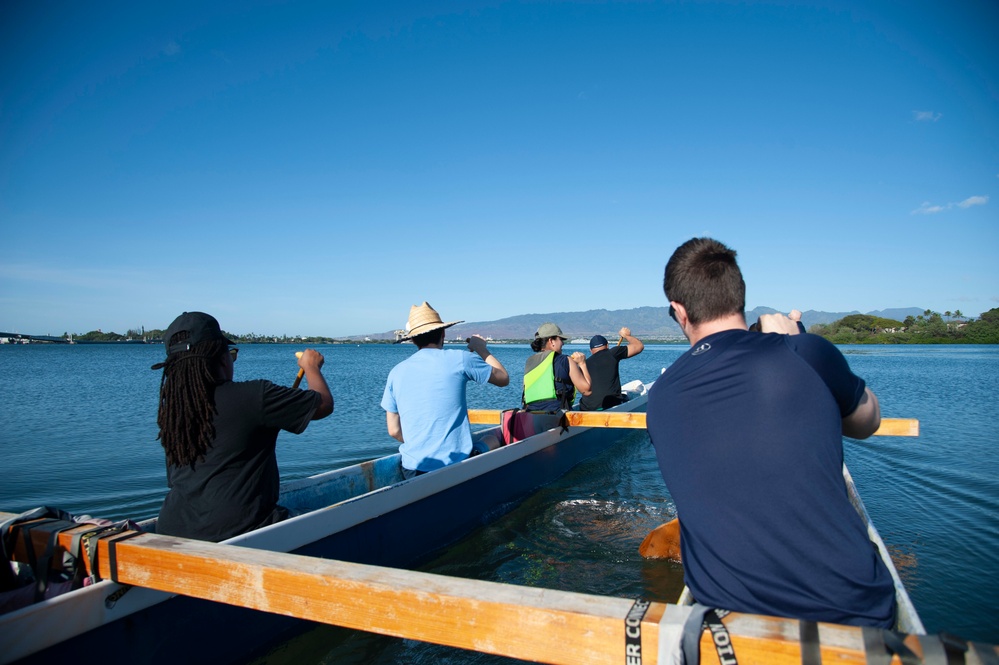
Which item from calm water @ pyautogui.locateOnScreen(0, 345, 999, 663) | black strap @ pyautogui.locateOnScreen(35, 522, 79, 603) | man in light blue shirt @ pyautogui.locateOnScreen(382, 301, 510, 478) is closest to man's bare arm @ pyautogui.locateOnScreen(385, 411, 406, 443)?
man in light blue shirt @ pyautogui.locateOnScreen(382, 301, 510, 478)

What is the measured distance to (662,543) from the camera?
5.03m

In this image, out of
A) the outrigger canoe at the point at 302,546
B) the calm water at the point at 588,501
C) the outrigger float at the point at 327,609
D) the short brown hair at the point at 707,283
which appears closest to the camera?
the outrigger float at the point at 327,609

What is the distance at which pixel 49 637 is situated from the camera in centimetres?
232

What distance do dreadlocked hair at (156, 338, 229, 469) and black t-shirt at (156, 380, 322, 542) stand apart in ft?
0.14

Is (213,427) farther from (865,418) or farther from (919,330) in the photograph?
(919,330)

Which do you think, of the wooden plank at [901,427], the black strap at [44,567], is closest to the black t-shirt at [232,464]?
the black strap at [44,567]

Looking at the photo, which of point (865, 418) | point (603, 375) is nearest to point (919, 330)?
point (603, 375)

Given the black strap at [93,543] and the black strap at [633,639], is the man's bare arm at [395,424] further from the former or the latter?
the black strap at [633,639]

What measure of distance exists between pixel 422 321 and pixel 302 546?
229 cm

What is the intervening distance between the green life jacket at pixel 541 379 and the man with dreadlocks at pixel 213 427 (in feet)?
15.7

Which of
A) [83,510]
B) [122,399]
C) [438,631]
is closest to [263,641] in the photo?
[438,631]

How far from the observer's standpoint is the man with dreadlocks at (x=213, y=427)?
3.03 metres

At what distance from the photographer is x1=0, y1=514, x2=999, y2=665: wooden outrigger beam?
1460 mm

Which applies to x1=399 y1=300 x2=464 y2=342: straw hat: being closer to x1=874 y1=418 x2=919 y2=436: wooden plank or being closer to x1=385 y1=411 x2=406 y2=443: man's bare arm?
x1=385 y1=411 x2=406 y2=443: man's bare arm
